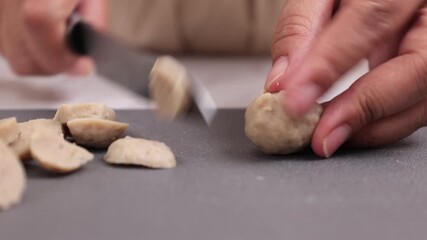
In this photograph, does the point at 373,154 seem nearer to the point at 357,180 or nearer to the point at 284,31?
the point at 357,180

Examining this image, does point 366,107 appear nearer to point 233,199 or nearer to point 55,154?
point 233,199

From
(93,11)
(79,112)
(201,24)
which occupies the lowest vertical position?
(201,24)

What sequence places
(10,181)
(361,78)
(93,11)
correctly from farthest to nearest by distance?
(93,11) < (361,78) < (10,181)

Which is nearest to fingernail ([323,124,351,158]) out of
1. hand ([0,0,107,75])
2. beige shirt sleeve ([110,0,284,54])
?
hand ([0,0,107,75])

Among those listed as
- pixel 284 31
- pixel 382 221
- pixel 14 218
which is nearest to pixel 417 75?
pixel 284 31

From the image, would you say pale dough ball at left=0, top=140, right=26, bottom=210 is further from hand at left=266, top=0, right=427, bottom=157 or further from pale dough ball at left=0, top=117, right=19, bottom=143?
hand at left=266, top=0, right=427, bottom=157

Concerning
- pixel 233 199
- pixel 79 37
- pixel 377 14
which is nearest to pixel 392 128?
pixel 377 14

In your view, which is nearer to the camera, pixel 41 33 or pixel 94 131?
pixel 94 131
